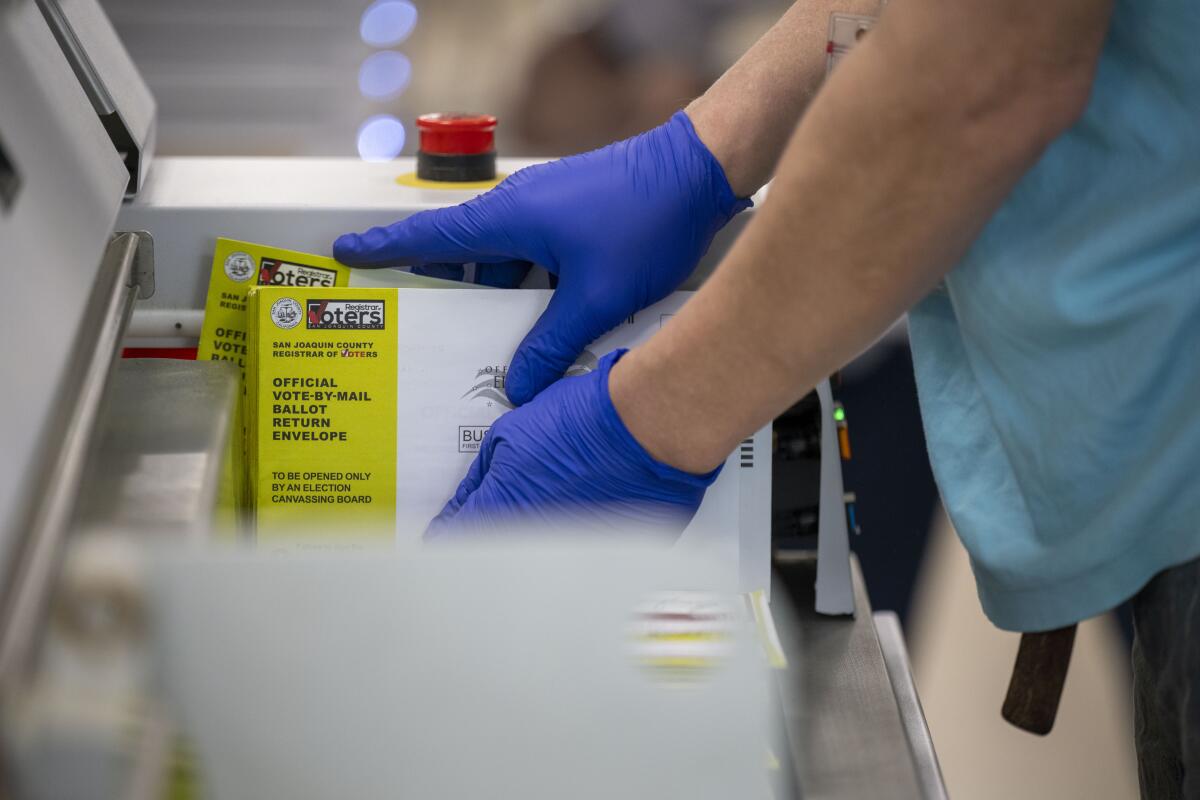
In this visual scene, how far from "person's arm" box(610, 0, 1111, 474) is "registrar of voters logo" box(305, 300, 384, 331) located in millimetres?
285

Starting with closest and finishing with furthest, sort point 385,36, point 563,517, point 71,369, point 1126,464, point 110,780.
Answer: point 110,780
point 71,369
point 1126,464
point 563,517
point 385,36

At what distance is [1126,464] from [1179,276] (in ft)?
0.41

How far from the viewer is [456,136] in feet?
3.80

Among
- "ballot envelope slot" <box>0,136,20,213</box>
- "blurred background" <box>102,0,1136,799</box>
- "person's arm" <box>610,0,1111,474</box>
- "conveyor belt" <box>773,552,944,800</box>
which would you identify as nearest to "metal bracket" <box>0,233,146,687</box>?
"ballot envelope slot" <box>0,136,20,213</box>

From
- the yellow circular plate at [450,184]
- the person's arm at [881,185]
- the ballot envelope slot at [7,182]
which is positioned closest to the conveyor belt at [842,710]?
the person's arm at [881,185]

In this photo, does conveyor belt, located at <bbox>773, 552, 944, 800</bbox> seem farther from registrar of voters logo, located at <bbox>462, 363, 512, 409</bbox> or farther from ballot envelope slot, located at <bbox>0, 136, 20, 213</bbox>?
ballot envelope slot, located at <bbox>0, 136, 20, 213</bbox>

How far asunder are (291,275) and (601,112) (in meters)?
1.84

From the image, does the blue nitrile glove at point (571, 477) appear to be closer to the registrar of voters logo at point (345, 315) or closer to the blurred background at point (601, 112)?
the registrar of voters logo at point (345, 315)

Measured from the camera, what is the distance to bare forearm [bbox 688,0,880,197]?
39.8 inches

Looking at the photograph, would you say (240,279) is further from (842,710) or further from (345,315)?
(842,710)

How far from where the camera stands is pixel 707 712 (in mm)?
437

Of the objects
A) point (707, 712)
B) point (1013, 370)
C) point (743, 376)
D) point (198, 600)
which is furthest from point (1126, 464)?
point (198, 600)

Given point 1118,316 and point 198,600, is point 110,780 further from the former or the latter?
point 1118,316

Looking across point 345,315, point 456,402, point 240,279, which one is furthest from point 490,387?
point 240,279
